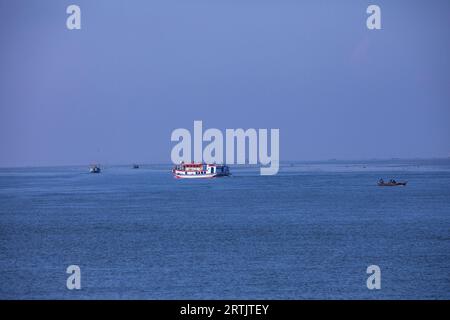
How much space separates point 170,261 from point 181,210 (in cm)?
3966

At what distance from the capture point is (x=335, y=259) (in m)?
45.5

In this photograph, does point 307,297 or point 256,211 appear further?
point 256,211

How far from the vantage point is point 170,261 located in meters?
44.8

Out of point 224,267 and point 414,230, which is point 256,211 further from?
point 224,267
